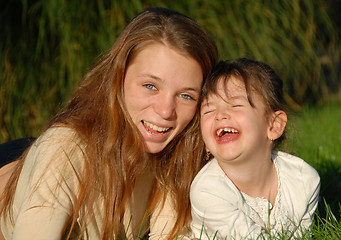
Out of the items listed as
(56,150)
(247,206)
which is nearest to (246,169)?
(247,206)

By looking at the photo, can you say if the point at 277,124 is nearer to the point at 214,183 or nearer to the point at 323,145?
the point at 214,183

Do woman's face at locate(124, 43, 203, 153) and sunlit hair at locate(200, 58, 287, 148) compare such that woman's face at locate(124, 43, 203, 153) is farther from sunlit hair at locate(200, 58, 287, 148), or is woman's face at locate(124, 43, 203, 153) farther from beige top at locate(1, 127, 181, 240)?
beige top at locate(1, 127, 181, 240)

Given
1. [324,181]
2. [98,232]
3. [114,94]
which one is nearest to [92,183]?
[98,232]

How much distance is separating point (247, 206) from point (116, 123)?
2.67ft

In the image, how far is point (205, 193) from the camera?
248cm

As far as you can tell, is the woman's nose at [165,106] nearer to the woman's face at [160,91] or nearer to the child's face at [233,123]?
the woman's face at [160,91]

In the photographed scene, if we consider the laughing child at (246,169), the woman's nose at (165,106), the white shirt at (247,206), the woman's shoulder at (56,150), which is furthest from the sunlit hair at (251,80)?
the woman's shoulder at (56,150)

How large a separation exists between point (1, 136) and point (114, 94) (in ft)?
9.45

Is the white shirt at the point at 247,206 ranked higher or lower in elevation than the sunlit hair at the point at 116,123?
lower

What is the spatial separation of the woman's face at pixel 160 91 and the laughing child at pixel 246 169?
11 centimetres

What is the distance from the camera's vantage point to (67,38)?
183 inches

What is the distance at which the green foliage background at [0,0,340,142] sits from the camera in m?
4.77

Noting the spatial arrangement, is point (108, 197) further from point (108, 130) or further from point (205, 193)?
point (205, 193)

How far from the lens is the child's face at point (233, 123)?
2.49m
